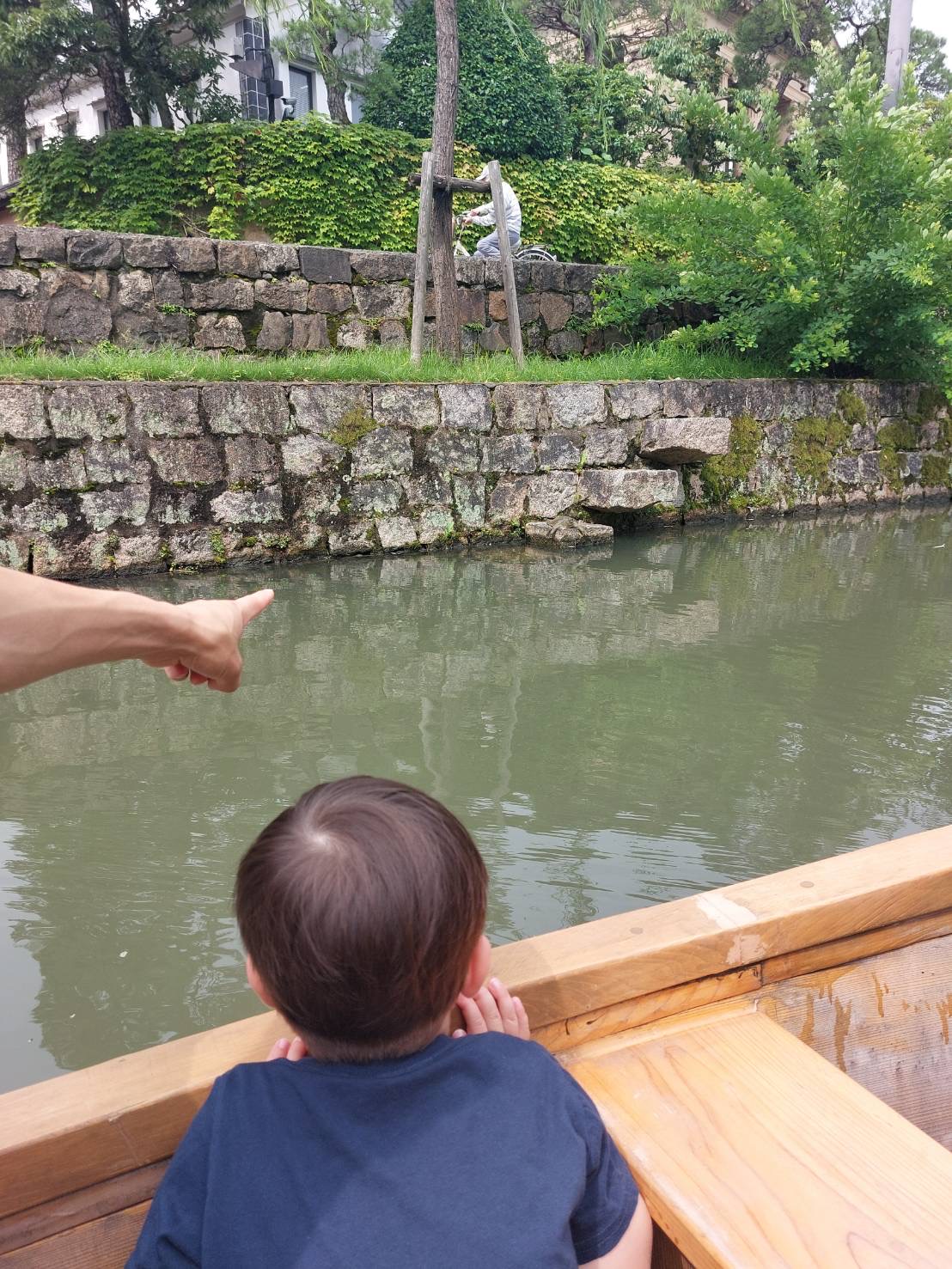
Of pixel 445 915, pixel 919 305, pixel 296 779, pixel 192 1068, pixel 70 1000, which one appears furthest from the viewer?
pixel 919 305

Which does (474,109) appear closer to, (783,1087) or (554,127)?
(554,127)

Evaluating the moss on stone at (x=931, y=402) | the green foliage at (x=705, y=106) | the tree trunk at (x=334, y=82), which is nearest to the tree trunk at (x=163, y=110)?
the tree trunk at (x=334, y=82)

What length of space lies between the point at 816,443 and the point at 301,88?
1322cm

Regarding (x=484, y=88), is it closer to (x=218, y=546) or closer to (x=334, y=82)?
(x=334, y=82)

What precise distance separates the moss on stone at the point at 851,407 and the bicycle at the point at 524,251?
10.3ft

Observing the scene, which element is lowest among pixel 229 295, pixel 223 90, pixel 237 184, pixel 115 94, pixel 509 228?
pixel 229 295

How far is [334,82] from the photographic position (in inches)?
583

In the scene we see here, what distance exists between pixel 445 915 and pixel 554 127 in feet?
45.5

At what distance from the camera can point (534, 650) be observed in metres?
4.64

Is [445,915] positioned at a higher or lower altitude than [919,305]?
lower

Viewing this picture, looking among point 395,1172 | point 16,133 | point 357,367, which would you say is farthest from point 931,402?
point 16,133

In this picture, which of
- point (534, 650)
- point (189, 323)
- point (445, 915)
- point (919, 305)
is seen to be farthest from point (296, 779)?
point (919, 305)

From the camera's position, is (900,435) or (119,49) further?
(119,49)

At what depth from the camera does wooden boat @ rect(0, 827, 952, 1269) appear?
98cm
